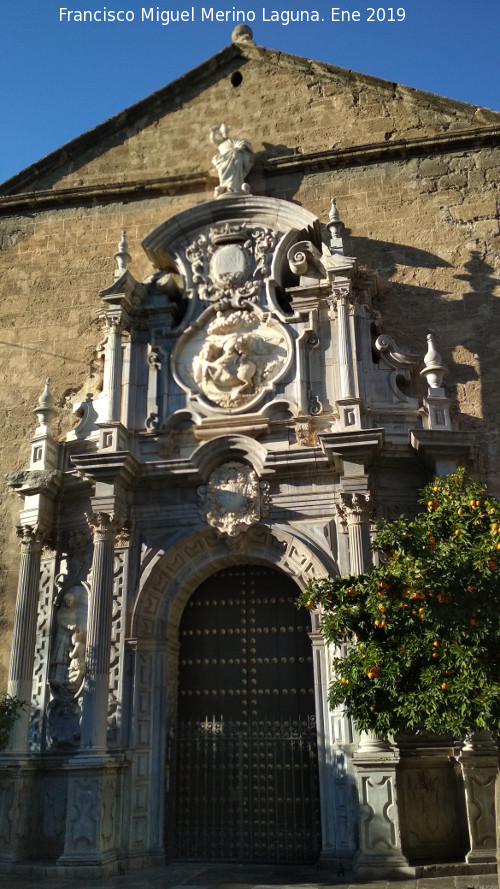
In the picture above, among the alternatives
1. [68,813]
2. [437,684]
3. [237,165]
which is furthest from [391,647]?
[237,165]

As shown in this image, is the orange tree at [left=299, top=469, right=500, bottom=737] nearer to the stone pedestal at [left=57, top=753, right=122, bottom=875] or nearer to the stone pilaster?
the stone pilaster

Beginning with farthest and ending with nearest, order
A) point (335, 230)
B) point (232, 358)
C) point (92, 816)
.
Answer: point (335, 230), point (232, 358), point (92, 816)

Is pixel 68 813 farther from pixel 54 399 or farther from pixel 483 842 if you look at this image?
pixel 54 399

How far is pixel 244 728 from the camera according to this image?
10.4 metres

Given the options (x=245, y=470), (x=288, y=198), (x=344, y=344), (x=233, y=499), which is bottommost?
(x=233, y=499)

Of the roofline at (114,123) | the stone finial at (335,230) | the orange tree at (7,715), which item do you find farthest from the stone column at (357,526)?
the roofline at (114,123)

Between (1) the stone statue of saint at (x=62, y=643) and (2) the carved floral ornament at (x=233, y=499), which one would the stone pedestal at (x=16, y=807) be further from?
(2) the carved floral ornament at (x=233, y=499)

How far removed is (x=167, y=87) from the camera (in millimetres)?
14445

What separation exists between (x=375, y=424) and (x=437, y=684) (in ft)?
14.4

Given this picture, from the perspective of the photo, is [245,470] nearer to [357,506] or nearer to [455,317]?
[357,506]

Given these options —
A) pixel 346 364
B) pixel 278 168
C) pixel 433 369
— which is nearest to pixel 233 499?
pixel 346 364

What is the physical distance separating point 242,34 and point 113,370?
664cm

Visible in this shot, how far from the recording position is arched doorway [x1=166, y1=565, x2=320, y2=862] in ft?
32.4

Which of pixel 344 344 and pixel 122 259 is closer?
pixel 344 344
